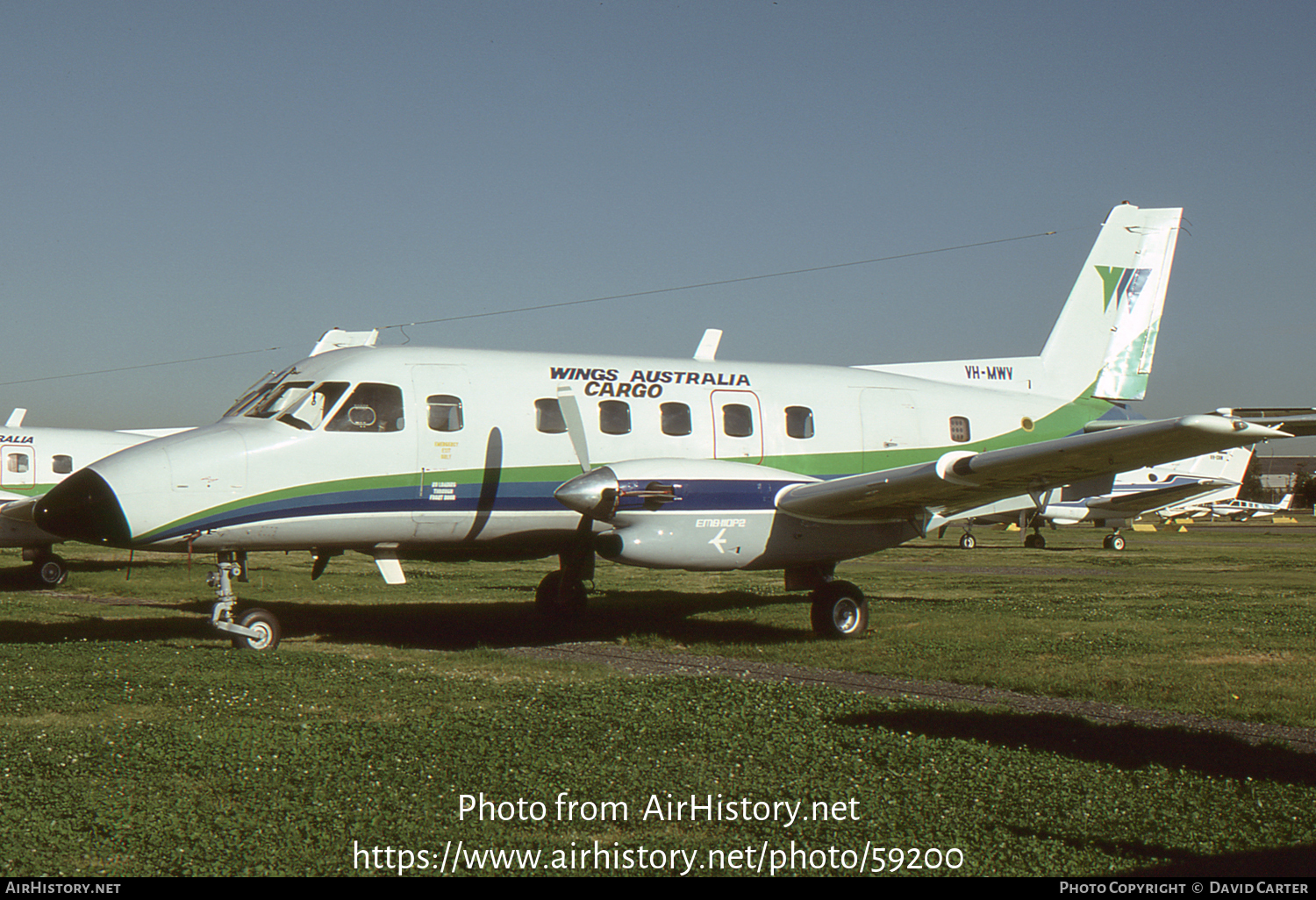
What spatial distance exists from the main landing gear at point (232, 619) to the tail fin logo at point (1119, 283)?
45.7 feet

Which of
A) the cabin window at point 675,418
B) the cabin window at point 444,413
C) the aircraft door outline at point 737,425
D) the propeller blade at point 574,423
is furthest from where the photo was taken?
the aircraft door outline at point 737,425

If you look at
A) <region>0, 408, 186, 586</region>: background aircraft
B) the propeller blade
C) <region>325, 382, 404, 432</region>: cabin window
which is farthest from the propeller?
<region>0, 408, 186, 586</region>: background aircraft

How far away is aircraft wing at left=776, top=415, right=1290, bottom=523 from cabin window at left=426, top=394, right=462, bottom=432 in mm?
4055

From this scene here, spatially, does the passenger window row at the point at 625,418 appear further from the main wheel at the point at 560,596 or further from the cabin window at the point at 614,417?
the main wheel at the point at 560,596

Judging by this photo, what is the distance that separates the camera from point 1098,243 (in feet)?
58.6

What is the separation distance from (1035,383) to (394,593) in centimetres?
1248

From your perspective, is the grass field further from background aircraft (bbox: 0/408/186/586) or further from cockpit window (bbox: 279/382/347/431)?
background aircraft (bbox: 0/408/186/586)

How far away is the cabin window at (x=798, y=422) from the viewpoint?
14.8 metres

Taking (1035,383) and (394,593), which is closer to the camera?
(1035,383)

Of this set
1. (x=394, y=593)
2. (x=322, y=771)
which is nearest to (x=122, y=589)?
(x=394, y=593)

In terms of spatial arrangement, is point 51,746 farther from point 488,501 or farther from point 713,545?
point 713,545

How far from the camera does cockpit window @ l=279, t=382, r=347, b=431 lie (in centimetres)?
1210

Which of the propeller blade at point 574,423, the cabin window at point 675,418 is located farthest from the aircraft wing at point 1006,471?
the propeller blade at point 574,423
